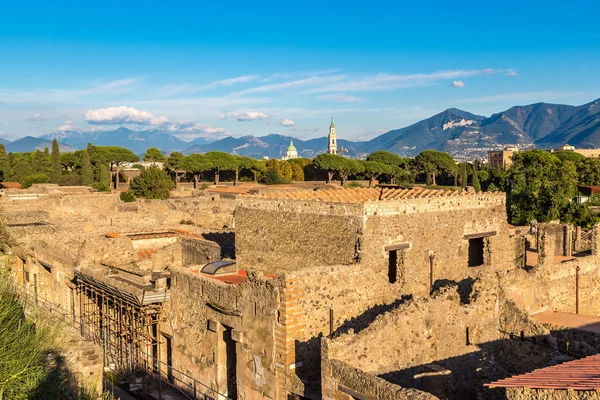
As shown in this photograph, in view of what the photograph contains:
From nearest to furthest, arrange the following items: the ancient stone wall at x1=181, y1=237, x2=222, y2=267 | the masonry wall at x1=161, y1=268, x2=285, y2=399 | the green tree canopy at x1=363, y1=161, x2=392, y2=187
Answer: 1. the masonry wall at x1=161, y1=268, x2=285, y2=399
2. the ancient stone wall at x1=181, y1=237, x2=222, y2=267
3. the green tree canopy at x1=363, y1=161, x2=392, y2=187

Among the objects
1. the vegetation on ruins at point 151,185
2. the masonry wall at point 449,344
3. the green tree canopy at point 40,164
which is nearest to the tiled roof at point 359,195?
the masonry wall at point 449,344

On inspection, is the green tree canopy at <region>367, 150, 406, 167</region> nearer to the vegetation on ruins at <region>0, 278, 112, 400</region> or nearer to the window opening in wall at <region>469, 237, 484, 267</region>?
the window opening in wall at <region>469, 237, 484, 267</region>

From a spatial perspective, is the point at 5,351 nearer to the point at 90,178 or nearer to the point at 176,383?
the point at 176,383

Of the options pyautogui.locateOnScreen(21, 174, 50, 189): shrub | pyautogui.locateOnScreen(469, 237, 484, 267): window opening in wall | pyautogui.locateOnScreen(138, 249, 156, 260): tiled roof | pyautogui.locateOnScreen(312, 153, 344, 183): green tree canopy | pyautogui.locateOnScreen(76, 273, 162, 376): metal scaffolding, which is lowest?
pyautogui.locateOnScreen(76, 273, 162, 376): metal scaffolding

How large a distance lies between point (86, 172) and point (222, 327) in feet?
213

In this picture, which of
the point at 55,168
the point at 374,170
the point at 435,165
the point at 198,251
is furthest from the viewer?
the point at 435,165

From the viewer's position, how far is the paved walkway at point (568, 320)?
12.2 metres

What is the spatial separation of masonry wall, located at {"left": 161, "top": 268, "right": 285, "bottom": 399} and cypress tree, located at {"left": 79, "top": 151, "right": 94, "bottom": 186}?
202 ft

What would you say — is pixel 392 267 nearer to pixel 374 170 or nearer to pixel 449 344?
pixel 449 344

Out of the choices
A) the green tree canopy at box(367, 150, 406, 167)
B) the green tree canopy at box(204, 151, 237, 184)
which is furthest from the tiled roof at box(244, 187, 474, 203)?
the green tree canopy at box(367, 150, 406, 167)

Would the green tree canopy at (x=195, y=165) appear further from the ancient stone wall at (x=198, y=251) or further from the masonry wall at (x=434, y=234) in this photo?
the masonry wall at (x=434, y=234)

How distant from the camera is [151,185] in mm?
58906

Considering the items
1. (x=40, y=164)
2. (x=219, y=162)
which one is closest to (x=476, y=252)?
(x=219, y=162)

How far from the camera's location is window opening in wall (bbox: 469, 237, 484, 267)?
16234 mm
